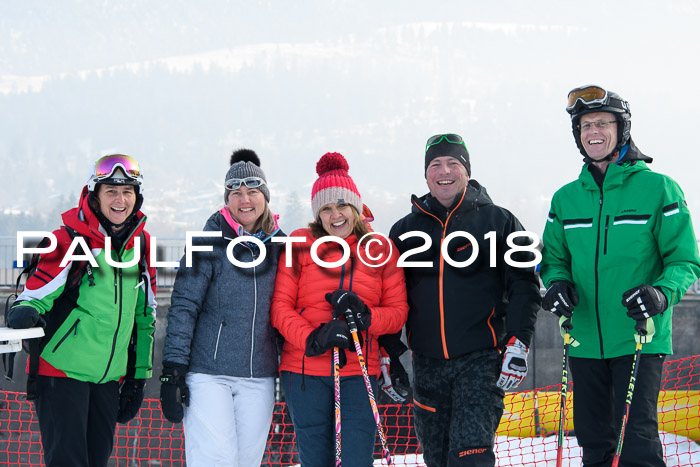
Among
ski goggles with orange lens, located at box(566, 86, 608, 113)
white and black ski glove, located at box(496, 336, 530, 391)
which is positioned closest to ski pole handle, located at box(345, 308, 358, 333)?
white and black ski glove, located at box(496, 336, 530, 391)

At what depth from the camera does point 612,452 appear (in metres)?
2.95

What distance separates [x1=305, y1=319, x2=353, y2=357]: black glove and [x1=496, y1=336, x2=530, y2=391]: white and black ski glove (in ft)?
2.31

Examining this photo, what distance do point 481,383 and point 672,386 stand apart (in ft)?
26.9

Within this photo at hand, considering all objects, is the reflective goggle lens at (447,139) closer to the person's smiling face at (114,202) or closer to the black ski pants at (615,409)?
the black ski pants at (615,409)

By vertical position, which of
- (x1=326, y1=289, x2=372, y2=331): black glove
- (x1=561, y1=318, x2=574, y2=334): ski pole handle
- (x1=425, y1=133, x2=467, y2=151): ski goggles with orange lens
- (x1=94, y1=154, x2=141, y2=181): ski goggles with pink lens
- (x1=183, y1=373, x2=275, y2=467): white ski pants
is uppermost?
(x1=425, y1=133, x2=467, y2=151): ski goggles with orange lens

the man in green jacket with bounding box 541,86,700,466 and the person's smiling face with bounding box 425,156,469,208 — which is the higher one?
the person's smiling face with bounding box 425,156,469,208

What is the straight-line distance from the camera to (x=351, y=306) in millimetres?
2934

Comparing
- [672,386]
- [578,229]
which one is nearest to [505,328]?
[578,229]

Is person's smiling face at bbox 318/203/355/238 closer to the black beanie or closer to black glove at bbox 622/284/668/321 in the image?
the black beanie

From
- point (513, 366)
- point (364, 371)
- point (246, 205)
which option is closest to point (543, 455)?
point (513, 366)

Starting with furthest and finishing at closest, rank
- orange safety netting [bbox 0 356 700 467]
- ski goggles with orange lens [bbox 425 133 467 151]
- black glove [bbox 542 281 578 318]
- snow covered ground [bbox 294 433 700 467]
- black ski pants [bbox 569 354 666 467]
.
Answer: orange safety netting [bbox 0 356 700 467], snow covered ground [bbox 294 433 700 467], ski goggles with orange lens [bbox 425 133 467 151], black glove [bbox 542 281 578 318], black ski pants [bbox 569 354 666 467]

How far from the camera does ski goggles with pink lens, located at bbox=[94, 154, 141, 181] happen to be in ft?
10.6

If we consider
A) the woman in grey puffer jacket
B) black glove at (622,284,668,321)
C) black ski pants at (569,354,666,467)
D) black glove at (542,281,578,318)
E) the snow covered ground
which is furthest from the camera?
the snow covered ground

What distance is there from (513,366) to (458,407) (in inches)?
12.3
